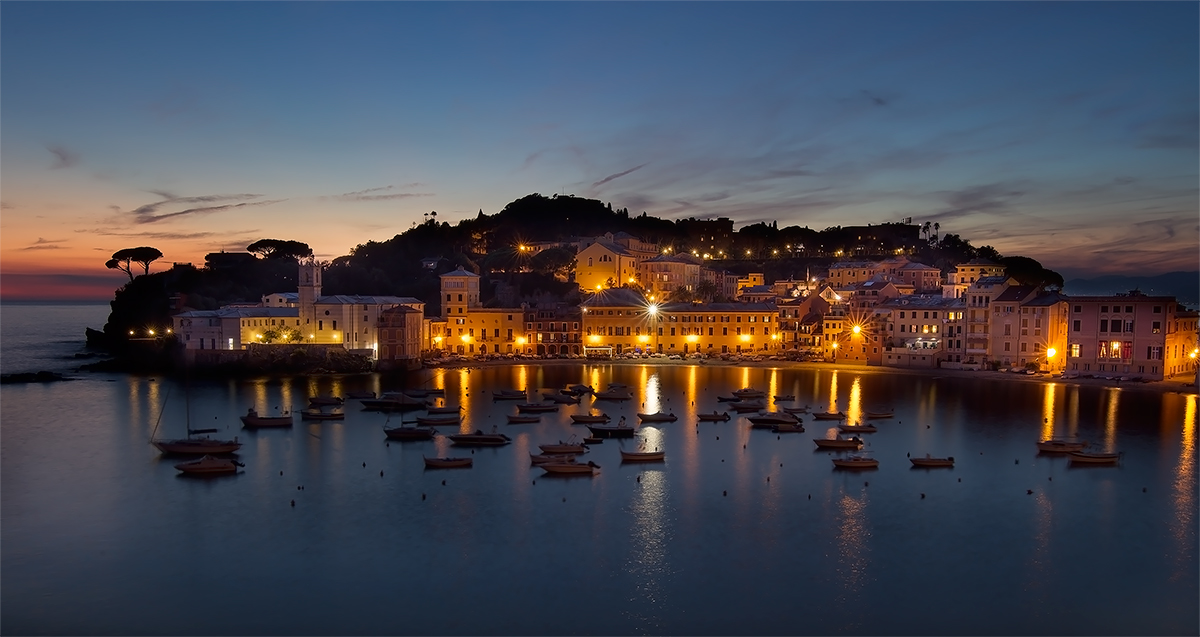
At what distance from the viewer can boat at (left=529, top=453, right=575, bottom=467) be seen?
23.0 m

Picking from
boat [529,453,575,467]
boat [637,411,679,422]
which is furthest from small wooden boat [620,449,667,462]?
boat [637,411,679,422]

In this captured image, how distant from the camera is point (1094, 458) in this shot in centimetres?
2416

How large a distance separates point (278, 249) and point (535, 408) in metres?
50.5

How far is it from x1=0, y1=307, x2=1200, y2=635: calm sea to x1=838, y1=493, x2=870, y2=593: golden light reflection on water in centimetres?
7

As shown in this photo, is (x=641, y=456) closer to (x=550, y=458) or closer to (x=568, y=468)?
(x=568, y=468)

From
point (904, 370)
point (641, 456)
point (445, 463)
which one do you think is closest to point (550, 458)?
point (641, 456)

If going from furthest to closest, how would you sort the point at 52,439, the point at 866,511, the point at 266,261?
the point at 266,261
the point at 52,439
the point at 866,511

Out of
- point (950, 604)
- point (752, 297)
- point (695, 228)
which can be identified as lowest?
point (950, 604)

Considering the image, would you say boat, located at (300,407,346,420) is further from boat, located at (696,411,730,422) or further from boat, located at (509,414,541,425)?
boat, located at (696,411,730,422)

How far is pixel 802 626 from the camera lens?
13.3m

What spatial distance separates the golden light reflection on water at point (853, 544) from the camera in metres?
15.2

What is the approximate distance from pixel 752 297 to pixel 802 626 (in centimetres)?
5315

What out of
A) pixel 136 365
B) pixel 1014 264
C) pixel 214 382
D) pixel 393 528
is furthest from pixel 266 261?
pixel 1014 264

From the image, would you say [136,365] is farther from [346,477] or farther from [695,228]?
[695,228]
